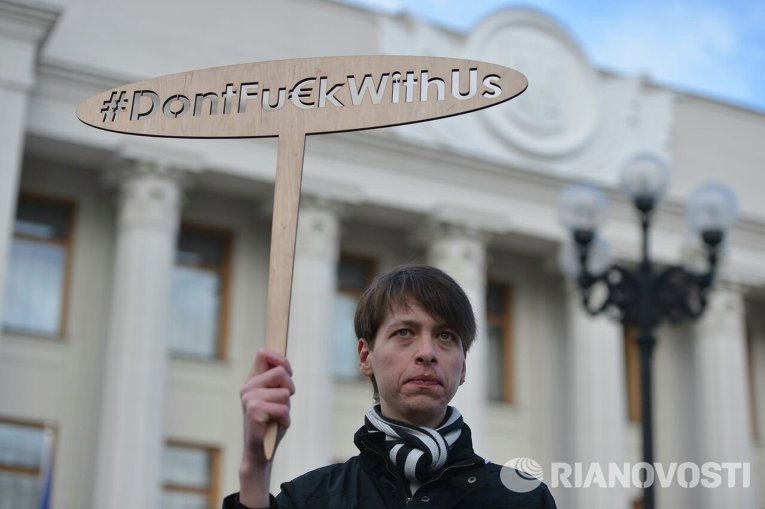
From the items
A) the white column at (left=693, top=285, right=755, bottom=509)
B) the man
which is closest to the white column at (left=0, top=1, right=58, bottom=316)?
the white column at (left=693, top=285, right=755, bottom=509)

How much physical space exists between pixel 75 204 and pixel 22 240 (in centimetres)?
90

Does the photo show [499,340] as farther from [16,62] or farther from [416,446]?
[416,446]

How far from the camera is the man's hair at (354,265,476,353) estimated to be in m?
2.68

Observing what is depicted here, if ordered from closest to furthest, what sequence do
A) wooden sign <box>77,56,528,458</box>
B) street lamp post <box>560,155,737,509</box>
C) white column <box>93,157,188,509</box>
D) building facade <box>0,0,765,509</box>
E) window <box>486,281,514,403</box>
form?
wooden sign <box>77,56,528,458</box>
street lamp post <box>560,155,737,509</box>
white column <box>93,157,188,509</box>
building facade <box>0,0,765,509</box>
window <box>486,281,514,403</box>

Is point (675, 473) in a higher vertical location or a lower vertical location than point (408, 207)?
lower

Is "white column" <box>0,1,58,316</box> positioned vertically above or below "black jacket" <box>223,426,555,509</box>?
Result: above

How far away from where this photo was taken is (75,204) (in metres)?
19.5

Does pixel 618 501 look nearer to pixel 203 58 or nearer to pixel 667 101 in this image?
pixel 667 101

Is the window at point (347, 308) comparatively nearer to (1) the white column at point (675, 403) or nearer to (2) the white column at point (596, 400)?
(2) the white column at point (596, 400)

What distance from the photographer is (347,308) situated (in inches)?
851

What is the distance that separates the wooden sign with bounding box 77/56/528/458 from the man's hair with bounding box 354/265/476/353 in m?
0.24

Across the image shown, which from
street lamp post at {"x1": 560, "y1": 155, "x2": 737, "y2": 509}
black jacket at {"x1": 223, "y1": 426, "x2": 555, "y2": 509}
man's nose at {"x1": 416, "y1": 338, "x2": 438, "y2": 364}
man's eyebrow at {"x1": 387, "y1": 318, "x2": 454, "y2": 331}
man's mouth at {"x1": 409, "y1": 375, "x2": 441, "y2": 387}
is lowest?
black jacket at {"x1": 223, "y1": 426, "x2": 555, "y2": 509}

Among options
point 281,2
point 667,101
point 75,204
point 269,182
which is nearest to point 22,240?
point 75,204

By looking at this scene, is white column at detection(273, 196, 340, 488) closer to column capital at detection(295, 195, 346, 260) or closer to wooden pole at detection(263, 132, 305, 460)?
column capital at detection(295, 195, 346, 260)
